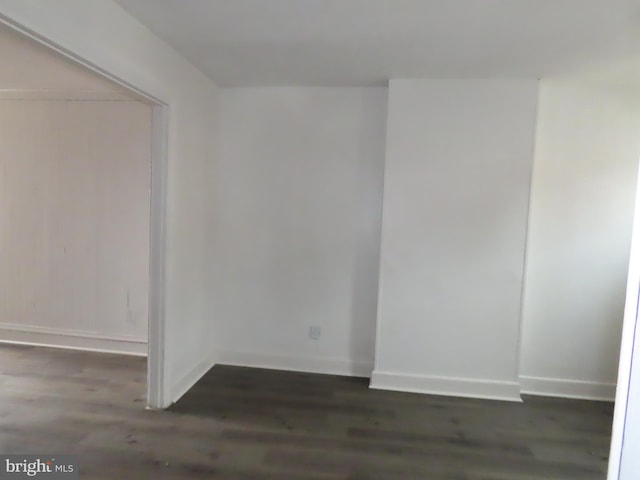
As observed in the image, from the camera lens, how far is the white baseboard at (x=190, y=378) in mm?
2779

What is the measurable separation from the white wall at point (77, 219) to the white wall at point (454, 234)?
2219mm

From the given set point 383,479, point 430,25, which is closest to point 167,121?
point 430,25

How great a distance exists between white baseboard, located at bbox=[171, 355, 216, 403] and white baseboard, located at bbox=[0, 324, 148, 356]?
2.31ft

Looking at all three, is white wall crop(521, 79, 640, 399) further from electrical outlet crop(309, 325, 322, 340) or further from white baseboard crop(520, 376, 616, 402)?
electrical outlet crop(309, 325, 322, 340)

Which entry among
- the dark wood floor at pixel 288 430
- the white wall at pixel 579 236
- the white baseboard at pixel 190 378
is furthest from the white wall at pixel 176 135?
the white wall at pixel 579 236

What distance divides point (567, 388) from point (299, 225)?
2494 millimetres

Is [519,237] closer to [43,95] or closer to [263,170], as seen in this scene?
[263,170]

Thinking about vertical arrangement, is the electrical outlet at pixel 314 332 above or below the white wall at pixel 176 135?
below

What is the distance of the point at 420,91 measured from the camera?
9.53 feet

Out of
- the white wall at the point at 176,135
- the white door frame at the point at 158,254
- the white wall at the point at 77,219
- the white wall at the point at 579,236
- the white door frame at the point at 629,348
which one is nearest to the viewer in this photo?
the white door frame at the point at 629,348

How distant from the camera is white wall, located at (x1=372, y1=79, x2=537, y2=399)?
286 cm
